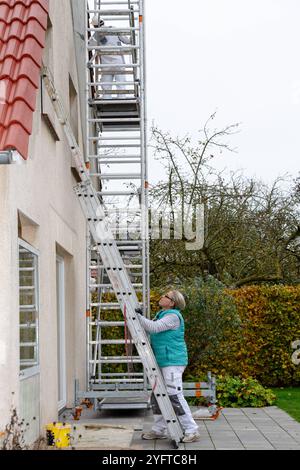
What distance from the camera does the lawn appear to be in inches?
471

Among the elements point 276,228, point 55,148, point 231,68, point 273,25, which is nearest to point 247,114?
point 231,68

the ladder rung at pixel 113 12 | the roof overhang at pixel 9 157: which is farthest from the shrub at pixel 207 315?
the roof overhang at pixel 9 157

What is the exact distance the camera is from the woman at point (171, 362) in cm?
913

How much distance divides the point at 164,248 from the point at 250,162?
6828mm

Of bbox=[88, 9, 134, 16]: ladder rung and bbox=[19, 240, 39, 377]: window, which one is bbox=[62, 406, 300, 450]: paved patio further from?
bbox=[88, 9, 134, 16]: ladder rung

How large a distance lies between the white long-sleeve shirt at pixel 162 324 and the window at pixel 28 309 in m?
1.36

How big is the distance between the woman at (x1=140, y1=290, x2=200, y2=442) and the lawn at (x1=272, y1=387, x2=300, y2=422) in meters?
2.56

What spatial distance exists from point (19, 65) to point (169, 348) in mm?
3665

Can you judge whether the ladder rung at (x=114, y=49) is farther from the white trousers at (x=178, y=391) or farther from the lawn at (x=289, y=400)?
the lawn at (x=289, y=400)

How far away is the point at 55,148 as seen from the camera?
33.6 ft

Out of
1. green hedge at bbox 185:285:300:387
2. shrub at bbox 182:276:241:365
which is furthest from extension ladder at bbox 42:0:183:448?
green hedge at bbox 185:285:300:387

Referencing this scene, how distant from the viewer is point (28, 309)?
8.12 meters

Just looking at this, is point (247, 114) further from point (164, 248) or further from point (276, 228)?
point (164, 248)


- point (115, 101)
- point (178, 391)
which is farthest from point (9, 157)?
point (115, 101)
